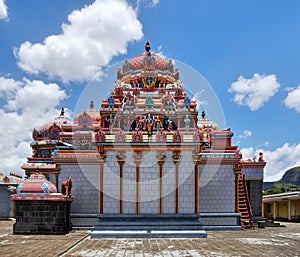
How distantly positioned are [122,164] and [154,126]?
617 cm

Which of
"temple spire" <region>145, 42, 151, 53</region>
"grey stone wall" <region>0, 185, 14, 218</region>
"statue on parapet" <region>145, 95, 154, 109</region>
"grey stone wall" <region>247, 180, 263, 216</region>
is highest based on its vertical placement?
"temple spire" <region>145, 42, 151, 53</region>

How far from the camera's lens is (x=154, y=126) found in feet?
71.8

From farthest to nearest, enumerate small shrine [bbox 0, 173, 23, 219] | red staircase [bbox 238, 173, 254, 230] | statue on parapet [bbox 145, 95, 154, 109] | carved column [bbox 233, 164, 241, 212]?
small shrine [bbox 0, 173, 23, 219] → statue on parapet [bbox 145, 95, 154, 109] → red staircase [bbox 238, 173, 254, 230] → carved column [bbox 233, 164, 241, 212]

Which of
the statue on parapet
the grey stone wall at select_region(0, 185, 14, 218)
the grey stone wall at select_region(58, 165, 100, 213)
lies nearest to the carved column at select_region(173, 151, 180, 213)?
the grey stone wall at select_region(58, 165, 100, 213)

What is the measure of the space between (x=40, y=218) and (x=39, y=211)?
12.7 inches

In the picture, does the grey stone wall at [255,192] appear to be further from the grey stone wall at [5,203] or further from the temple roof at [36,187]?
the grey stone wall at [5,203]

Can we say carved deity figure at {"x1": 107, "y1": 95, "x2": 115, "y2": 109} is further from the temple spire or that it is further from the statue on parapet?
the temple spire

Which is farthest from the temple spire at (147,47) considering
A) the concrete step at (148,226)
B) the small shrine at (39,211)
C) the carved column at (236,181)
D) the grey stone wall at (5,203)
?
the concrete step at (148,226)

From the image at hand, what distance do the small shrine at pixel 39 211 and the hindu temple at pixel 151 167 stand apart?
1.88m

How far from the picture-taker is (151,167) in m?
16.2

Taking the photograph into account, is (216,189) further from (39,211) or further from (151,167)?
(39,211)

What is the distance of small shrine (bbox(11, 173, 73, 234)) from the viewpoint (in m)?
16.5

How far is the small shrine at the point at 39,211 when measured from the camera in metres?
16.5

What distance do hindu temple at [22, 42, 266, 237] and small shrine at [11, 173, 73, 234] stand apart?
6.18ft
